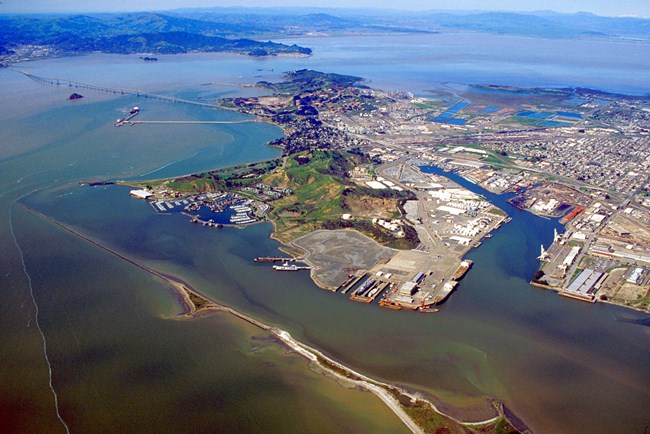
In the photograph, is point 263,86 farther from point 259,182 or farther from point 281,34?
point 281,34

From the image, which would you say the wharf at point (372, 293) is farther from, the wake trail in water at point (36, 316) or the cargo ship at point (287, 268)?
the wake trail in water at point (36, 316)

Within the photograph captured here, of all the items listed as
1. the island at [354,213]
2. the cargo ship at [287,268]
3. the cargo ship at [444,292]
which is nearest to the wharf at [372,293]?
the island at [354,213]

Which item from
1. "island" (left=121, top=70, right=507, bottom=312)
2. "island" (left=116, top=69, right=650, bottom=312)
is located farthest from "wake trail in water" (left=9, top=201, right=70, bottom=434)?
"island" (left=116, top=69, right=650, bottom=312)

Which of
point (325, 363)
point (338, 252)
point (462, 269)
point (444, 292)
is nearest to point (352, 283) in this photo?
point (338, 252)

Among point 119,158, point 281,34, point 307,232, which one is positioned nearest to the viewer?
point 307,232

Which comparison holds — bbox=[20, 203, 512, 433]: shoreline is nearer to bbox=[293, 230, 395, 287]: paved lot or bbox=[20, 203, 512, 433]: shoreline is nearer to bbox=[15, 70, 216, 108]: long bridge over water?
bbox=[293, 230, 395, 287]: paved lot

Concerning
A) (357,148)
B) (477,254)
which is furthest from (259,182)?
(477,254)

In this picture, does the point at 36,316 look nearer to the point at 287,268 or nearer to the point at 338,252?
the point at 287,268

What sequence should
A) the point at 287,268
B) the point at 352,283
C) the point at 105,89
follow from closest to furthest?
the point at 352,283, the point at 287,268, the point at 105,89
